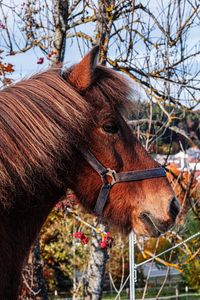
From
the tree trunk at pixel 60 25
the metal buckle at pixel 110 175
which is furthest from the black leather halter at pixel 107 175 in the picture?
the tree trunk at pixel 60 25

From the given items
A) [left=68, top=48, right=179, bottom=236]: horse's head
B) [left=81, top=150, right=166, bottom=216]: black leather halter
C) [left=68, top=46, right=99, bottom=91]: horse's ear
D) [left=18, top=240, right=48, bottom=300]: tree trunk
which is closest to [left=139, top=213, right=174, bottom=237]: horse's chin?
[left=68, top=48, right=179, bottom=236]: horse's head

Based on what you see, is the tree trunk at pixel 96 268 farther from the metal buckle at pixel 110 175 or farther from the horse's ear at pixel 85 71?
the horse's ear at pixel 85 71

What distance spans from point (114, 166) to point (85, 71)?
1.78 ft

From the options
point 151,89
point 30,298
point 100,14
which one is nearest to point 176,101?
point 151,89

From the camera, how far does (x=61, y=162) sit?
2.89 m

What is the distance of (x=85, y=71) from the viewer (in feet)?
9.88

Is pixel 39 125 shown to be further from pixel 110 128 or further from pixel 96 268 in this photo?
pixel 96 268

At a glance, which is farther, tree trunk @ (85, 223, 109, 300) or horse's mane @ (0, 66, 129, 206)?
tree trunk @ (85, 223, 109, 300)

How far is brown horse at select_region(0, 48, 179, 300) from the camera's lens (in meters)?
2.75

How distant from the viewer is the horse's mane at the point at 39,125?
2.70 metres

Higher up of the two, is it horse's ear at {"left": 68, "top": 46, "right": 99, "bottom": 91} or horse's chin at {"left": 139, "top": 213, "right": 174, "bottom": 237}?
horse's ear at {"left": 68, "top": 46, "right": 99, "bottom": 91}

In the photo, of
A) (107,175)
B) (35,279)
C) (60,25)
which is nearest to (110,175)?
(107,175)

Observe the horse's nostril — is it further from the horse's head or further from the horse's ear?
the horse's ear

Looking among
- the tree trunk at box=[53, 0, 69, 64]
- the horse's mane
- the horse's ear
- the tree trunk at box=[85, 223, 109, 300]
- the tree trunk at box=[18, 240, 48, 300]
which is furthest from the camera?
the tree trunk at box=[85, 223, 109, 300]
